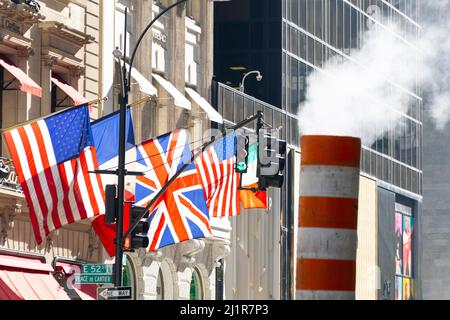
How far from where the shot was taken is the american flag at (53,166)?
27578mm

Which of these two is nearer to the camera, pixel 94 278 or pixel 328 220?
pixel 328 220

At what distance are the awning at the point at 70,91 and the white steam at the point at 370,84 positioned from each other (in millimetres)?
28401

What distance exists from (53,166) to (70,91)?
7012 mm

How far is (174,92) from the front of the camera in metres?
44.0

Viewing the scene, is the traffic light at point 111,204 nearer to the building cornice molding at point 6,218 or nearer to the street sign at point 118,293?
the street sign at point 118,293

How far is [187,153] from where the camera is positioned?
111 ft

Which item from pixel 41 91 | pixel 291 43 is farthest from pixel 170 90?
pixel 291 43

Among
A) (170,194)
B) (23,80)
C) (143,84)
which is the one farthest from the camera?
(143,84)

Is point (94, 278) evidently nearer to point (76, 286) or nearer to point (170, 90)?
point (76, 286)

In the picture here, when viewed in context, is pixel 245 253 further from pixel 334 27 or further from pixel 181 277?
pixel 334 27

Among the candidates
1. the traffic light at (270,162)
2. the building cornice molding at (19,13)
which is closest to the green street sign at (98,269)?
the traffic light at (270,162)

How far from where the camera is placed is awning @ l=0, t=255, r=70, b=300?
98.4 feet

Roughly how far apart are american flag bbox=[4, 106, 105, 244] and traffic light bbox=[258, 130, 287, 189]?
392 cm
